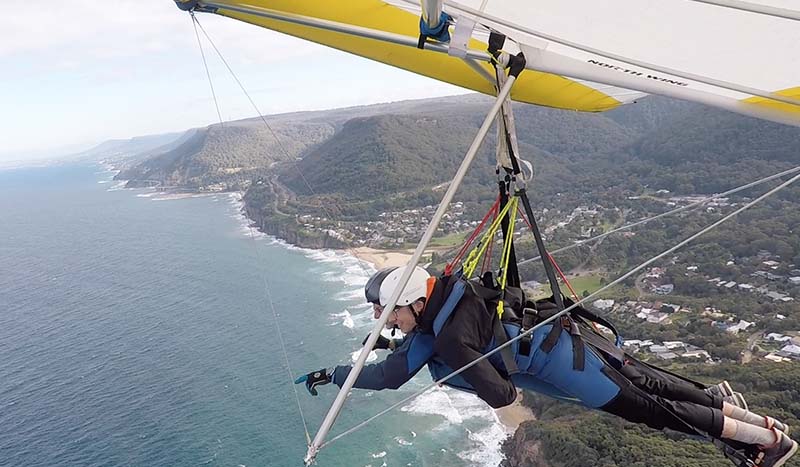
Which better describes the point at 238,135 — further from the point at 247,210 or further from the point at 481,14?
the point at 481,14

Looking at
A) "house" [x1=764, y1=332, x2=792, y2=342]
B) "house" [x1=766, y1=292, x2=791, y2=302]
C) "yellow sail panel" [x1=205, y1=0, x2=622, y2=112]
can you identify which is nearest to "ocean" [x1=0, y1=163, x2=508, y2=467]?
"house" [x1=764, y1=332, x2=792, y2=342]

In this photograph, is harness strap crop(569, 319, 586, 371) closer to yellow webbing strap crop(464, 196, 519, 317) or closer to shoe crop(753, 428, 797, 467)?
yellow webbing strap crop(464, 196, 519, 317)

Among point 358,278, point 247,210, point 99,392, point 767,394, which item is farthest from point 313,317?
point 247,210

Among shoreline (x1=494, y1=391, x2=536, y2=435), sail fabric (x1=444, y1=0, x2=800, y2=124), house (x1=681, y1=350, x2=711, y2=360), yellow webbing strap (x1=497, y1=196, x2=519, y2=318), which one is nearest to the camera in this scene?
sail fabric (x1=444, y1=0, x2=800, y2=124)

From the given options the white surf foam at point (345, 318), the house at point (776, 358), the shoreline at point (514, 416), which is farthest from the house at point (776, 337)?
the white surf foam at point (345, 318)

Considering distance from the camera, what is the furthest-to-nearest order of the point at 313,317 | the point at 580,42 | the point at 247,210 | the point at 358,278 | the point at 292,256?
the point at 247,210 < the point at 292,256 < the point at 358,278 < the point at 313,317 < the point at 580,42

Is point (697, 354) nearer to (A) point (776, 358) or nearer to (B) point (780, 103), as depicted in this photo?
(A) point (776, 358)
